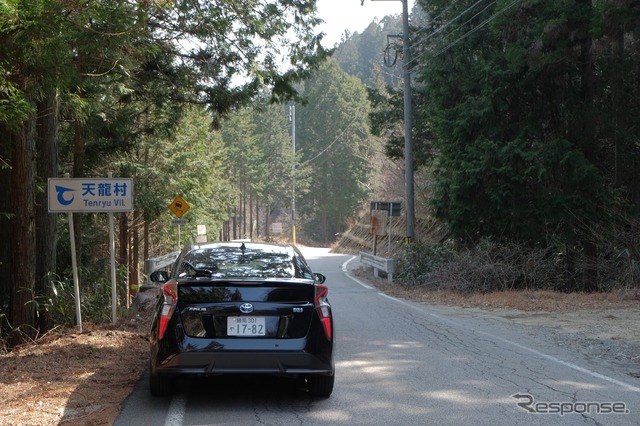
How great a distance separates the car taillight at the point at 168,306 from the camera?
22.3 ft

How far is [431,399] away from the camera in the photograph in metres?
7.20

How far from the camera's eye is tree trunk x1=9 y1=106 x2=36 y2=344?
38.7ft

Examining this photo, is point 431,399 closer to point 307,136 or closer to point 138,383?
point 138,383

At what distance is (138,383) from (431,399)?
3254 millimetres

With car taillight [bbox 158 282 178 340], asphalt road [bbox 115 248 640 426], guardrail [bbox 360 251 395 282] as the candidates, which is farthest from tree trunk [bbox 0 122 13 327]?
guardrail [bbox 360 251 395 282]

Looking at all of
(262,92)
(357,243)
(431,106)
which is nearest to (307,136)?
(357,243)

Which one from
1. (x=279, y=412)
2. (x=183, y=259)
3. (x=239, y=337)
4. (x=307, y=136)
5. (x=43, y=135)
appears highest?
(x=307, y=136)

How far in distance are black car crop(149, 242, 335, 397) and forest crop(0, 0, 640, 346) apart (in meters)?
3.48

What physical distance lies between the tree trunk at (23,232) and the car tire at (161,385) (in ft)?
19.1

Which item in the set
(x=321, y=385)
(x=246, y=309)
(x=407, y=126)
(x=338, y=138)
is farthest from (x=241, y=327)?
(x=338, y=138)

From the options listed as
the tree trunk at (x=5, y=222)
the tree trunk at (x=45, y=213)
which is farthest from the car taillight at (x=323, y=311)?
the tree trunk at (x=45, y=213)

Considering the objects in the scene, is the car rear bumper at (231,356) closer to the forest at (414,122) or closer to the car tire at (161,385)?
the car tire at (161,385)

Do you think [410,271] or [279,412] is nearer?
[279,412]

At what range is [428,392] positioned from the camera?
751 cm
